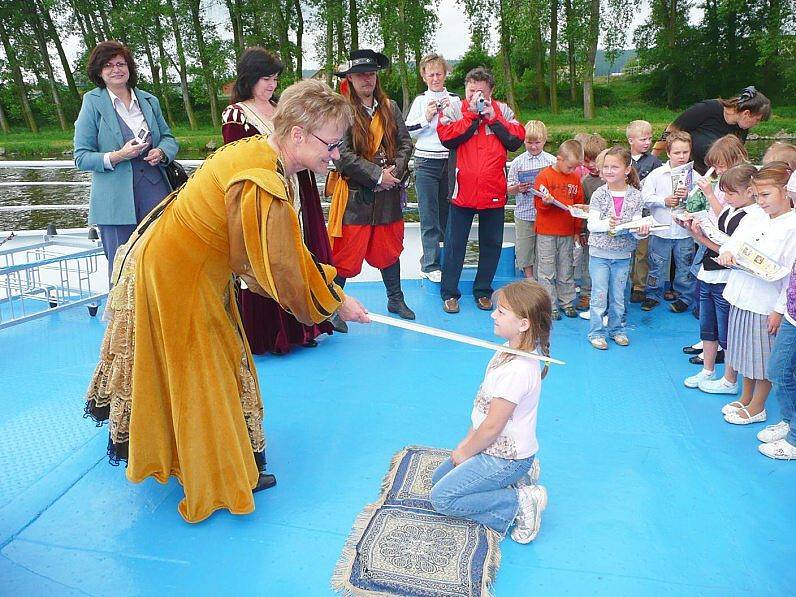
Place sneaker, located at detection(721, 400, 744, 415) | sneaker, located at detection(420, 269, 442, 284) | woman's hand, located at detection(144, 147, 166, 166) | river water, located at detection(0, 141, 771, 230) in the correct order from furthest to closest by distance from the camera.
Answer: river water, located at detection(0, 141, 771, 230)
sneaker, located at detection(420, 269, 442, 284)
woman's hand, located at detection(144, 147, 166, 166)
sneaker, located at detection(721, 400, 744, 415)

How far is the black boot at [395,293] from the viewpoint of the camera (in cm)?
432

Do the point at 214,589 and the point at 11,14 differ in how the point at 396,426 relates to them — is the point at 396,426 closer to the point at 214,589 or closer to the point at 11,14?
the point at 214,589

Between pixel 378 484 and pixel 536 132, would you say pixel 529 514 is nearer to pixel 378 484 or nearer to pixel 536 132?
pixel 378 484

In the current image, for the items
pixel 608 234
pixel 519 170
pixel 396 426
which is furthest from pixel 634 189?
pixel 396 426

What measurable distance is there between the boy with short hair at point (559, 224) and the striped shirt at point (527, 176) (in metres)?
0.14

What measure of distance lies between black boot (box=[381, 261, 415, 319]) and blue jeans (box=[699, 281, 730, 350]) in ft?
5.58

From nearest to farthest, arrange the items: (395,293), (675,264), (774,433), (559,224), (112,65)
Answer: (774,433) < (112,65) < (559,224) < (395,293) < (675,264)

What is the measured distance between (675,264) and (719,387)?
1.53 metres

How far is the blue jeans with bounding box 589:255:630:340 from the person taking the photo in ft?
12.8

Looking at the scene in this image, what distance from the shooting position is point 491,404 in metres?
2.14

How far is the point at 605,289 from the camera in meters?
3.90

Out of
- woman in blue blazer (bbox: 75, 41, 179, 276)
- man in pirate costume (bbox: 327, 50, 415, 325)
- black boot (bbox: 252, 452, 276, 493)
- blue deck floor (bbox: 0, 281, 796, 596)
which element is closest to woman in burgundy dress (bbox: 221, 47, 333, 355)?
blue deck floor (bbox: 0, 281, 796, 596)

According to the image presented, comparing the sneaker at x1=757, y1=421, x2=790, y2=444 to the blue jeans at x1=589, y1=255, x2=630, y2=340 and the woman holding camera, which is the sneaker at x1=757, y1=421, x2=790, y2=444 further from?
the woman holding camera

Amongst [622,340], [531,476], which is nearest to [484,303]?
[622,340]
